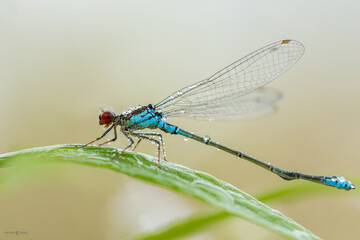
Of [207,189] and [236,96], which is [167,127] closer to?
[236,96]

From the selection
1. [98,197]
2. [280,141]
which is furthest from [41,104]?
[280,141]

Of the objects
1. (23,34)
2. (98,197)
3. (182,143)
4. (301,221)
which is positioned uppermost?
(23,34)

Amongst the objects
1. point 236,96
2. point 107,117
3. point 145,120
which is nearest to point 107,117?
point 107,117

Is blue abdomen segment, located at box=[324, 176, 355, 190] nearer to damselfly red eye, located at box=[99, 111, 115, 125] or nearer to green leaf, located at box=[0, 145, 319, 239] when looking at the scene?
green leaf, located at box=[0, 145, 319, 239]

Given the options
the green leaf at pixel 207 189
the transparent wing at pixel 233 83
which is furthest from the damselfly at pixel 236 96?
the green leaf at pixel 207 189

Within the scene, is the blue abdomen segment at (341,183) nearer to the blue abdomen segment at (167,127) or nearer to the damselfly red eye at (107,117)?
the blue abdomen segment at (167,127)

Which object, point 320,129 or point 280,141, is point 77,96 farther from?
point 320,129

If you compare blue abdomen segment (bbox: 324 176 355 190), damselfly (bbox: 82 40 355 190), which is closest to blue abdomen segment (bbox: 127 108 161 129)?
damselfly (bbox: 82 40 355 190)

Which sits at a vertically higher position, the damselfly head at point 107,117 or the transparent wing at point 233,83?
the transparent wing at point 233,83
